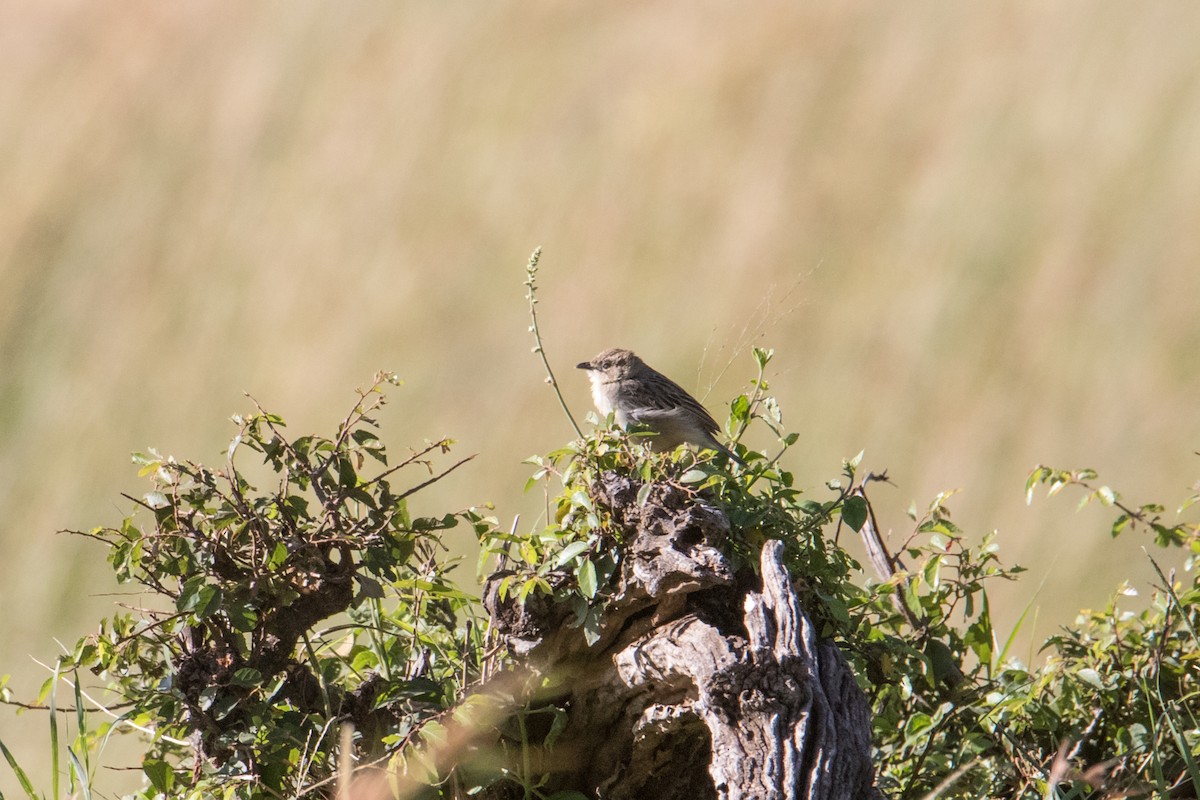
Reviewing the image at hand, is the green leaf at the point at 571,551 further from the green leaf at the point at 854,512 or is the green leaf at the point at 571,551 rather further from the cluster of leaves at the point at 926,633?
the green leaf at the point at 854,512

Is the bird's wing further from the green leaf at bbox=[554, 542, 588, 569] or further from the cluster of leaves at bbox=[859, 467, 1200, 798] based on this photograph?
the green leaf at bbox=[554, 542, 588, 569]

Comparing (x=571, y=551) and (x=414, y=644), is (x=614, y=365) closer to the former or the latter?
(x=414, y=644)

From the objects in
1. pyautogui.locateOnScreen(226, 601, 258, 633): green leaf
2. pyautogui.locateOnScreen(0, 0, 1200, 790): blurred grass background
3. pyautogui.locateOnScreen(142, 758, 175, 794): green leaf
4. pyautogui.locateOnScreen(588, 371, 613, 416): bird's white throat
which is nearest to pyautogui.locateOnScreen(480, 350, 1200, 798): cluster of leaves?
pyautogui.locateOnScreen(226, 601, 258, 633): green leaf

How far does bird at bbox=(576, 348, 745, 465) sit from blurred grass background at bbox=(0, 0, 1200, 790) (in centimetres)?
296

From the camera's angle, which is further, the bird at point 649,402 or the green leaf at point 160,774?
the bird at point 649,402

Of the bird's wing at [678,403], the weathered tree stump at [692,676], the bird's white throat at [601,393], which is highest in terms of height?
the bird's white throat at [601,393]

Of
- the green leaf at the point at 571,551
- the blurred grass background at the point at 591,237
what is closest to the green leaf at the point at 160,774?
the green leaf at the point at 571,551

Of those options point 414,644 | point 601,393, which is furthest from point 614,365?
point 414,644

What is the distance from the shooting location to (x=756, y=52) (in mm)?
11664

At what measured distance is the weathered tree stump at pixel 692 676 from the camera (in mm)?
3033

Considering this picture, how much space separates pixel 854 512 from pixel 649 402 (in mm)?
2251

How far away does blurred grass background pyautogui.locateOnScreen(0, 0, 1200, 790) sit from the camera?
9688 mm

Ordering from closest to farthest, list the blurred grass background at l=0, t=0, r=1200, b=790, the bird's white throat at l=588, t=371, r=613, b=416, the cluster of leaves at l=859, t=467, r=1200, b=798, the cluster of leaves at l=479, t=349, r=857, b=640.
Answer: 1. the cluster of leaves at l=479, t=349, r=857, b=640
2. the cluster of leaves at l=859, t=467, r=1200, b=798
3. the bird's white throat at l=588, t=371, r=613, b=416
4. the blurred grass background at l=0, t=0, r=1200, b=790

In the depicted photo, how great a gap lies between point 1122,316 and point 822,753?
302 inches
